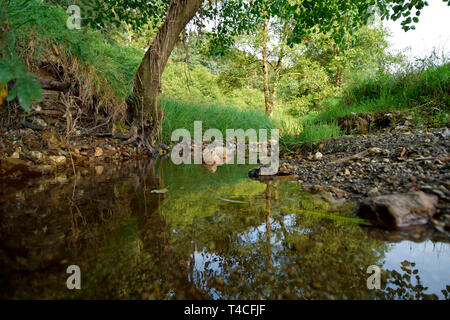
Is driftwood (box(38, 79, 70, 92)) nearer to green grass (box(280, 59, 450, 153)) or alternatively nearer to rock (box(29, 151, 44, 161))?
rock (box(29, 151, 44, 161))

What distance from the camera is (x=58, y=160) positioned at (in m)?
2.65

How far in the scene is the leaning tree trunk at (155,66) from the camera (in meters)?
3.08

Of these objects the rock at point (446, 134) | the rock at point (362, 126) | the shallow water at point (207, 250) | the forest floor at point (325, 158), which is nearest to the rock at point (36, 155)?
the forest floor at point (325, 158)

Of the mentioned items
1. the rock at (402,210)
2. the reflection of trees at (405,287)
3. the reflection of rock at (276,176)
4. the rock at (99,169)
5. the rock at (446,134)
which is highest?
the rock at (446,134)

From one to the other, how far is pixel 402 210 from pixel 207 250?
3.16ft

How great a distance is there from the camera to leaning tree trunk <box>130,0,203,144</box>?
308 centimetres

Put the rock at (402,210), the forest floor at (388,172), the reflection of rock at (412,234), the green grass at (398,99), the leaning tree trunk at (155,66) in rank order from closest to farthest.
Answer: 1. the reflection of rock at (412,234)
2. the rock at (402,210)
3. the forest floor at (388,172)
4. the leaning tree trunk at (155,66)
5. the green grass at (398,99)

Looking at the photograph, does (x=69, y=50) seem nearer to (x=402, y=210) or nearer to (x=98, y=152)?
(x=98, y=152)

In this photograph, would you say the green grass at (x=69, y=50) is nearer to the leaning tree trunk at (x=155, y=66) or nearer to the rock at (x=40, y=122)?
the leaning tree trunk at (x=155, y=66)

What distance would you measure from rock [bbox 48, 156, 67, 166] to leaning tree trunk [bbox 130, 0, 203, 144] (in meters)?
1.20

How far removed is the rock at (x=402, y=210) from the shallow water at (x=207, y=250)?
8 centimetres
